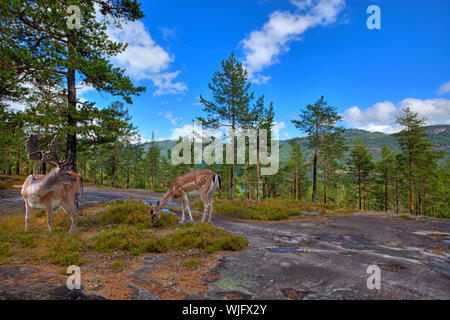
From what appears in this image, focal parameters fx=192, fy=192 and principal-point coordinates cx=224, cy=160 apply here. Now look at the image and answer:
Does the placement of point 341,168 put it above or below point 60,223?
above

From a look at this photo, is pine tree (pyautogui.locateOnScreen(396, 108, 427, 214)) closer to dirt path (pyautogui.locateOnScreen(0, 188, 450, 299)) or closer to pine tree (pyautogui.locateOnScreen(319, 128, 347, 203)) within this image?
pine tree (pyautogui.locateOnScreen(319, 128, 347, 203))

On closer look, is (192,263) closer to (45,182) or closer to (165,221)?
(165,221)

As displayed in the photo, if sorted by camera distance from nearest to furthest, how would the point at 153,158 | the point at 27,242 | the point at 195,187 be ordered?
1. the point at 27,242
2. the point at 195,187
3. the point at 153,158

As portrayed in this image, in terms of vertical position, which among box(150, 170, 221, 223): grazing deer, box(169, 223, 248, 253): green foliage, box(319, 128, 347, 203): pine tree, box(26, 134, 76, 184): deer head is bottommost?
box(169, 223, 248, 253): green foliage

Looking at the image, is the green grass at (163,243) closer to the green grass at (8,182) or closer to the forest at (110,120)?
the forest at (110,120)

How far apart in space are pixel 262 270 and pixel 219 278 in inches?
42.4

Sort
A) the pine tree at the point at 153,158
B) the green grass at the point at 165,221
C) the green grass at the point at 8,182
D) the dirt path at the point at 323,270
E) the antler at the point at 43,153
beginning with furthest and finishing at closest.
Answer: the pine tree at the point at 153,158 < the green grass at the point at 8,182 < the green grass at the point at 165,221 < the antler at the point at 43,153 < the dirt path at the point at 323,270

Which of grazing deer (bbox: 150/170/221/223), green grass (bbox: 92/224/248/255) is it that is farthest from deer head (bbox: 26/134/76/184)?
grazing deer (bbox: 150/170/221/223)

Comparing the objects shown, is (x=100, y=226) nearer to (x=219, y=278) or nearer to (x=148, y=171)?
(x=219, y=278)

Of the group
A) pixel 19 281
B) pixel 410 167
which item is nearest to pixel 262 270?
pixel 19 281

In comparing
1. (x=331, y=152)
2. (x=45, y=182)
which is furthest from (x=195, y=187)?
(x=331, y=152)

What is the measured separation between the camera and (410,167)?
25.7 meters

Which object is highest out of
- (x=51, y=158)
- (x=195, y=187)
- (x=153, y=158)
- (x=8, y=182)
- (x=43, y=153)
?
(x=153, y=158)

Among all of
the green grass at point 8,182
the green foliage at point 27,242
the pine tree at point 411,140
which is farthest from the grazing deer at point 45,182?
the pine tree at point 411,140
